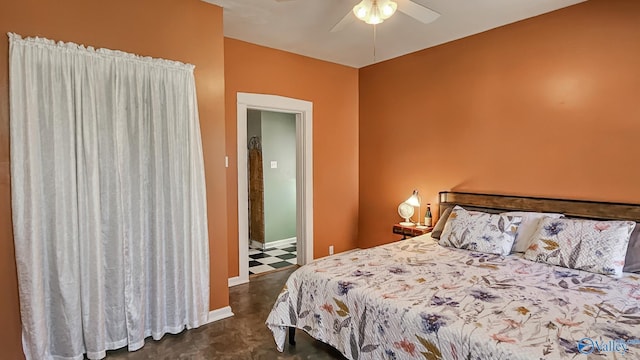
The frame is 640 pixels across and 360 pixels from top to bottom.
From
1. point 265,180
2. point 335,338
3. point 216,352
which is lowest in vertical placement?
point 216,352

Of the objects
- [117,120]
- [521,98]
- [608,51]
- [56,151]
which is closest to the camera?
[56,151]

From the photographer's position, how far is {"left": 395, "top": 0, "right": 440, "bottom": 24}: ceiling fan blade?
2.25 metres

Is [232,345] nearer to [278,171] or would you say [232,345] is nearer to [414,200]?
[414,200]


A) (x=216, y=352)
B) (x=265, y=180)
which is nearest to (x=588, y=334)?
(x=216, y=352)

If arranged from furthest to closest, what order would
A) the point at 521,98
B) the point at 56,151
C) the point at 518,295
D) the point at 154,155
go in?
1. the point at 521,98
2. the point at 154,155
3. the point at 56,151
4. the point at 518,295

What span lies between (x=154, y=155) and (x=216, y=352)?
1478 millimetres

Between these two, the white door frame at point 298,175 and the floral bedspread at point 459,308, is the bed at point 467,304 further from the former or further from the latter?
the white door frame at point 298,175

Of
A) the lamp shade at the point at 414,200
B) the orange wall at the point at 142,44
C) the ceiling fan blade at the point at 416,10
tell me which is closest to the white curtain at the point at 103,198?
the orange wall at the point at 142,44

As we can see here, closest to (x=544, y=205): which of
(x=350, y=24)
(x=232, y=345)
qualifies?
(x=350, y=24)

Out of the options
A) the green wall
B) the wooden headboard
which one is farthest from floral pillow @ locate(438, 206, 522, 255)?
the green wall

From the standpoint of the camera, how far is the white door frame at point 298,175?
3.74 m

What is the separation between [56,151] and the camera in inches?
83.0

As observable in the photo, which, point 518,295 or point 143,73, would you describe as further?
point 143,73

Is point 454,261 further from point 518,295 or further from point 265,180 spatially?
point 265,180
